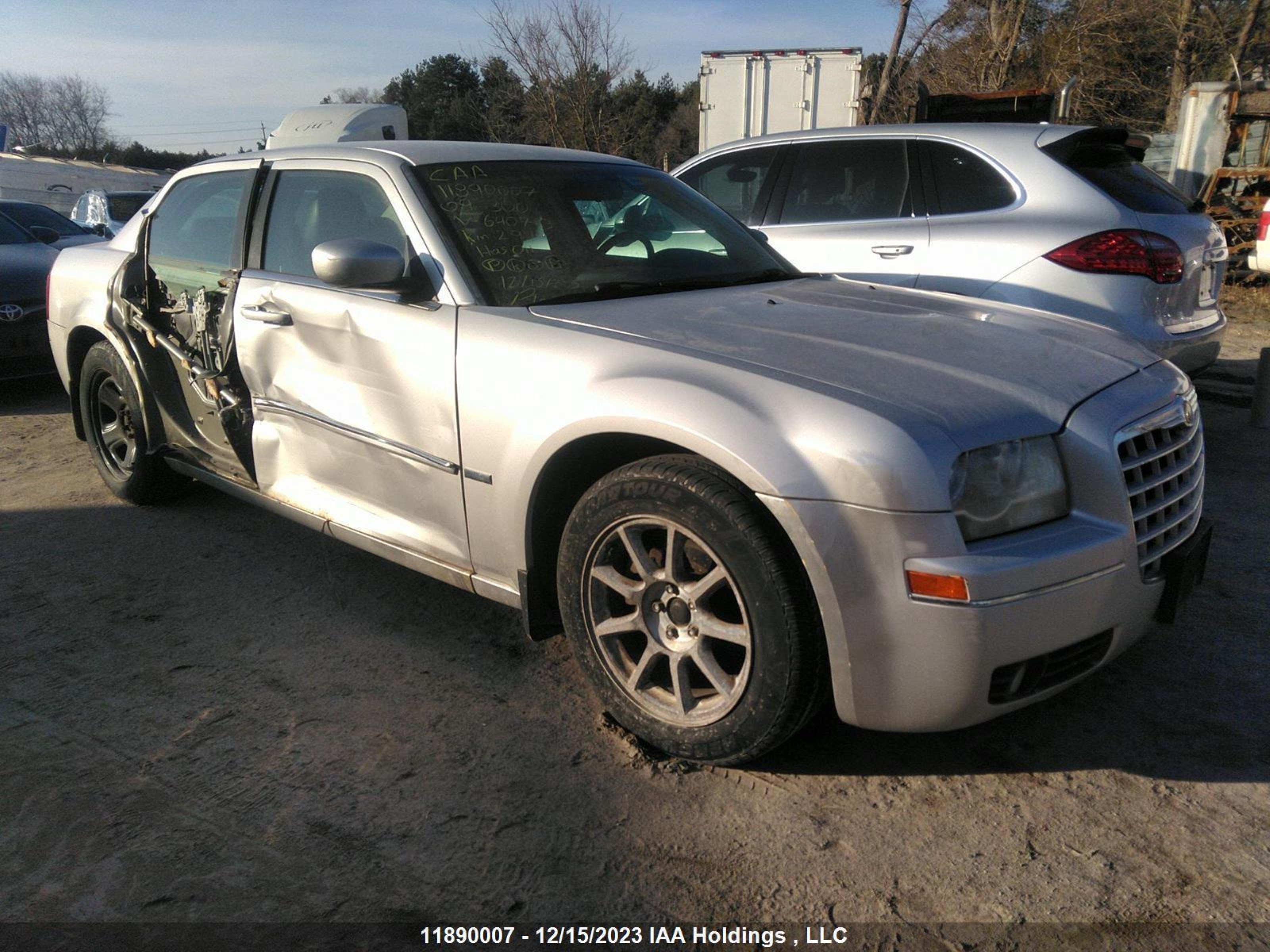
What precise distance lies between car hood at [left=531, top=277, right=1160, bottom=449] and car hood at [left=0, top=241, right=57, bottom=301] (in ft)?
20.4

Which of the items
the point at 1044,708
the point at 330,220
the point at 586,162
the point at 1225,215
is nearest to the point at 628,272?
the point at 586,162

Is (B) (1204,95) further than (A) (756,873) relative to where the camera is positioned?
Yes

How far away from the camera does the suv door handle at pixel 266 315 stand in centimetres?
352

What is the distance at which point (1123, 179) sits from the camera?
5.06 m

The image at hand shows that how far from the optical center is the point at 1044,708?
9.44 ft

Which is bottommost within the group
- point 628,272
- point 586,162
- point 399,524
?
point 399,524

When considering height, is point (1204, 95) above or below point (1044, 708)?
above

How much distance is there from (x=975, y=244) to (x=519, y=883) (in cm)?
399

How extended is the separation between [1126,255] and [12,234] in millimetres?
8664

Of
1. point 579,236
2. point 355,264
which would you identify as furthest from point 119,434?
point 579,236

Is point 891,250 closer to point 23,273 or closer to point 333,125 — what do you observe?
point 23,273

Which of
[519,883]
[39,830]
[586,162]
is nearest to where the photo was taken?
[519,883]

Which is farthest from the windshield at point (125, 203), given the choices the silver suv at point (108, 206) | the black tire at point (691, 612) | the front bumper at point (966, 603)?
the front bumper at point (966, 603)

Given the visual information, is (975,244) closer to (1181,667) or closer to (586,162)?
(586,162)
